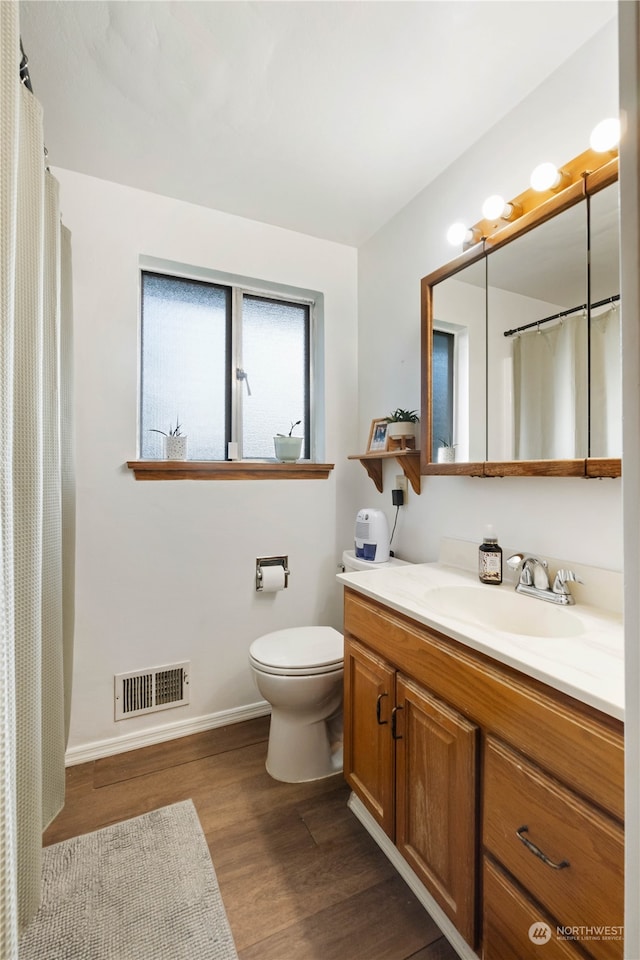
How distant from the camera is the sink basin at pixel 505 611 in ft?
3.84

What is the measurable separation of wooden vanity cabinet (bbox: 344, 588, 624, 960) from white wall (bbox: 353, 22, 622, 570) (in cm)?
56

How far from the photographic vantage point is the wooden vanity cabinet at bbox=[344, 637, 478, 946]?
978 mm

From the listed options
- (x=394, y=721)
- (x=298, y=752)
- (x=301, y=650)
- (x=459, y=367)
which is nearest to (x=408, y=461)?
(x=459, y=367)

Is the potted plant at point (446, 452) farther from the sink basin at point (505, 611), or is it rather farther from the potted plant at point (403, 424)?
the sink basin at point (505, 611)

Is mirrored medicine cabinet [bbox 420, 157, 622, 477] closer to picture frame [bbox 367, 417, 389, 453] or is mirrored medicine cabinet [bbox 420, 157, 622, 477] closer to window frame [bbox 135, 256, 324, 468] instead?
picture frame [bbox 367, 417, 389, 453]

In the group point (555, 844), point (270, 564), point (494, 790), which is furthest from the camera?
point (270, 564)

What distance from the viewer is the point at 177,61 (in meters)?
1.32

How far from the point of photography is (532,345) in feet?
4.51

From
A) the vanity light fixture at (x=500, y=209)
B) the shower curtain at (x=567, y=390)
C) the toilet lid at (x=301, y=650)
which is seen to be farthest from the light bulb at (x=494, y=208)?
the toilet lid at (x=301, y=650)

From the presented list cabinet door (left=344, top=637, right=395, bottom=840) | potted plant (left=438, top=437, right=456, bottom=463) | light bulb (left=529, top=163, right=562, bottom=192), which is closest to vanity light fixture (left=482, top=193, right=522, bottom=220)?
light bulb (left=529, top=163, right=562, bottom=192)

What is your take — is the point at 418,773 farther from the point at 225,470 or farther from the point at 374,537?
the point at 225,470

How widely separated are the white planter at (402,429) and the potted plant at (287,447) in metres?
0.53

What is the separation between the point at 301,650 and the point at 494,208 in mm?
1729

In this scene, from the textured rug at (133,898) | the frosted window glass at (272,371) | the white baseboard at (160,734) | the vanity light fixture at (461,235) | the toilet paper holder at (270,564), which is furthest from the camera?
the frosted window glass at (272,371)
